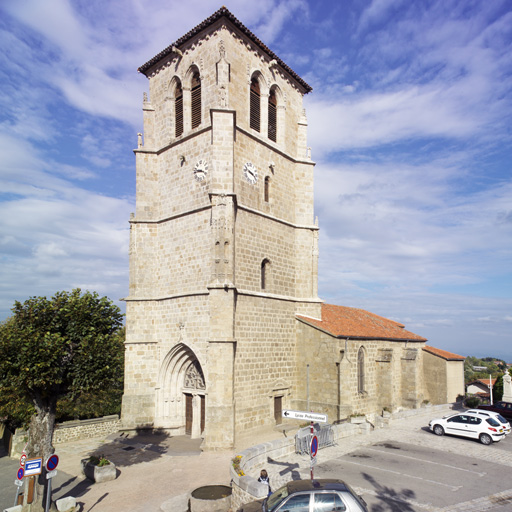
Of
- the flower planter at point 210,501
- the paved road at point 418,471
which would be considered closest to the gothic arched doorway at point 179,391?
the paved road at point 418,471

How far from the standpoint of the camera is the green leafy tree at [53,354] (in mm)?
11609

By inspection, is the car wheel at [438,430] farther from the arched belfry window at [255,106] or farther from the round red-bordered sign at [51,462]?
the arched belfry window at [255,106]

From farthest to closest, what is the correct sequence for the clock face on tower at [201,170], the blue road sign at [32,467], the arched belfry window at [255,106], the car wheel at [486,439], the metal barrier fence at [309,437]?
the arched belfry window at [255,106] → the clock face on tower at [201,170] → the car wheel at [486,439] → the metal barrier fence at [309,437] → the blue road sign at [32,467]

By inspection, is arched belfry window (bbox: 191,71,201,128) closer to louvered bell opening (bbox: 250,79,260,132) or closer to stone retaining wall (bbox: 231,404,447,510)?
louvered bell opening (bbox: 250,79,260,132)

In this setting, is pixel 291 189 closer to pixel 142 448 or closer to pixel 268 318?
pixel 268 318

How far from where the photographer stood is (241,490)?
10.3 metres

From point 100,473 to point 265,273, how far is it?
1106cm

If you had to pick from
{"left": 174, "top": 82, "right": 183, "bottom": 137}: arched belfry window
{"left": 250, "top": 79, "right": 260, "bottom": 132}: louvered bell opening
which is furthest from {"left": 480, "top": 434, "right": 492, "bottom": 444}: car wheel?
{"left": 174, "top": 82, "right": 183, "bottom": 137}: arched belfry window

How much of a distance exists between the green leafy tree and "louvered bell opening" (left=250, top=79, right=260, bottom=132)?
12386 millimetres

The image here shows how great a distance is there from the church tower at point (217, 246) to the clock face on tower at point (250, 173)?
3.1 inches

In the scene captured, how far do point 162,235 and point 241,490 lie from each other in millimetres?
13745

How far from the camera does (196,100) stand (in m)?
21.1

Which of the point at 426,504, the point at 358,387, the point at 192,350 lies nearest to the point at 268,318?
the point at 192,350

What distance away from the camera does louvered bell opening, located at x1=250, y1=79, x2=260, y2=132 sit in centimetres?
2159
